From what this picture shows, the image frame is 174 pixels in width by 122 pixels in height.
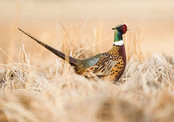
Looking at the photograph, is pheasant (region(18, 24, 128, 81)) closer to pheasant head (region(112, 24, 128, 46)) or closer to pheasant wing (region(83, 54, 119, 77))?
pheasant wing (region(83, 54, 119, 77))

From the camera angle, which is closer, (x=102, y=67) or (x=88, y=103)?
(x=88, y=103)

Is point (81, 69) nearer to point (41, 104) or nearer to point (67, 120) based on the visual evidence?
point (41, 104)

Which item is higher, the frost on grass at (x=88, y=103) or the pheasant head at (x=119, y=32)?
the pheasant head at (x=119, y=32)

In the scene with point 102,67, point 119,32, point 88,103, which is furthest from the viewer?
point 119,32

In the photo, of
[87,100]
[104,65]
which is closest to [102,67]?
[104,65]

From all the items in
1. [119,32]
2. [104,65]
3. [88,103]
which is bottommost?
[88,103]

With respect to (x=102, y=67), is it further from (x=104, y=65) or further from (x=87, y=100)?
(x=87, y=100)

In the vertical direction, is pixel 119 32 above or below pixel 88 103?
above

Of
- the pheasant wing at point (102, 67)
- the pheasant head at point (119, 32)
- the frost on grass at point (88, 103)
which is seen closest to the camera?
the frost on grass at point (88, 103)

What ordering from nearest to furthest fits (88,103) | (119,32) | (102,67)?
1. (88,103)
2. (102,67)
3. (119,32)

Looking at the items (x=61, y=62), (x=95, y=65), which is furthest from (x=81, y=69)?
(x=61, y=62)

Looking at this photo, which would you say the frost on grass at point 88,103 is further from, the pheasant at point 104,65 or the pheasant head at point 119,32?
the pheasant head at point 119,32

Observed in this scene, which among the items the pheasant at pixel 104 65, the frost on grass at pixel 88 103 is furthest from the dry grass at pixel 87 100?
the pheasant at pixel 104 65

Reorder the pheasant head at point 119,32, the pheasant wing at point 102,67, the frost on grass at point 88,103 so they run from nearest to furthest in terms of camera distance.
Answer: the frost on grass at point 88,103 < the pheasant wing at point 102,67 < the pheasant head at point 119,32
